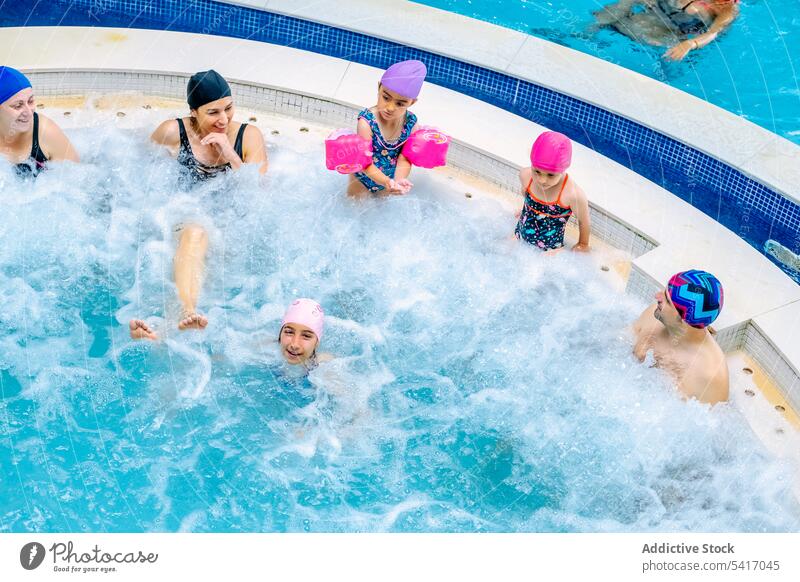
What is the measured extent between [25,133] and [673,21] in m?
4.95

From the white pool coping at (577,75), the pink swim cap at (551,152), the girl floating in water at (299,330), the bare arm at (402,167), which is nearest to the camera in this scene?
the girl floating in water at (299,330)

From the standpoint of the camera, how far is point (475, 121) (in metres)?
6.93

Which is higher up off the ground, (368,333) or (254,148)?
(254,148)

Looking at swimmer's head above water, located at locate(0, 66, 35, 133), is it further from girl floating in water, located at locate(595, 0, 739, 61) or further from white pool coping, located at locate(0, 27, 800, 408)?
girl floating in water, located at locate(595, 0, 739, 61)

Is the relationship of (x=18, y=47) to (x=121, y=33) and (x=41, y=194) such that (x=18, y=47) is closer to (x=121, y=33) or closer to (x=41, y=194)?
(x=121, y=33)

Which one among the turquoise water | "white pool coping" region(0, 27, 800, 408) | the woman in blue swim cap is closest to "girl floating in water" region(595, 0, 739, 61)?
the turquoise water

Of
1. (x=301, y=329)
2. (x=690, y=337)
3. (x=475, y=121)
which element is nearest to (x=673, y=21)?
(x=475, y=121)

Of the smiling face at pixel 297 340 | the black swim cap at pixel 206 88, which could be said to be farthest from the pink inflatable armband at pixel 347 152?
the smiling face at pixel 297 340

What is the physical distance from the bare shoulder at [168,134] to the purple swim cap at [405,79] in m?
1.20

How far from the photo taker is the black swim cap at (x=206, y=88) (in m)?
5.76

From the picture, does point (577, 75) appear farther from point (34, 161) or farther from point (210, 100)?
point (34, 161)

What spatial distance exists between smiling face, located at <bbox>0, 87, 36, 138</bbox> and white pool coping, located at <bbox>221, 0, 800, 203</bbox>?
2.08 meters

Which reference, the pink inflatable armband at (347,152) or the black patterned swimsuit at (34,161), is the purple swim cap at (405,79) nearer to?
the pink inflatable armband at (347,152)

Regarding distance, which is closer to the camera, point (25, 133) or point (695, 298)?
point (695, 298)
